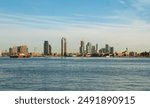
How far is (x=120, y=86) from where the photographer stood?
86.2 ft

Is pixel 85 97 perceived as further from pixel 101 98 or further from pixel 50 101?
pixel 50 101

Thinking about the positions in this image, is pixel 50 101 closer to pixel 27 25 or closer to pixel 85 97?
pixel 85 97

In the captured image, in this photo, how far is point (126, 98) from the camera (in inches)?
565

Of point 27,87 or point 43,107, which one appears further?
point 27,87

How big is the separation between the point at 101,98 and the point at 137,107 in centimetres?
111

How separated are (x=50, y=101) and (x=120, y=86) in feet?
43.1

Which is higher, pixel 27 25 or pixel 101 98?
Result: pixel 27 25

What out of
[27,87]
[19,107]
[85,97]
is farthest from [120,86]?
[19,107]

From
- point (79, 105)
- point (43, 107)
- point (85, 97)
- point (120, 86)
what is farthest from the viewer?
point (120, 86)

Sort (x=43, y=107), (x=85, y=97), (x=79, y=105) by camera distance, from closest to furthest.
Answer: (x=43, y=107) < (x=79, y=105) < (x=85, y=97)

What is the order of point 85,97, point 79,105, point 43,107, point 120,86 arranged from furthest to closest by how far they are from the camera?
point 120,86 → point 85,97 → point 79,105 → point 43,107

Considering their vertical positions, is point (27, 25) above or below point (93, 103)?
above

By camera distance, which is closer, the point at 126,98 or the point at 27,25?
the point at 126,98

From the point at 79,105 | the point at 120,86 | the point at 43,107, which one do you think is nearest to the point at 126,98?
the point at 79,105
